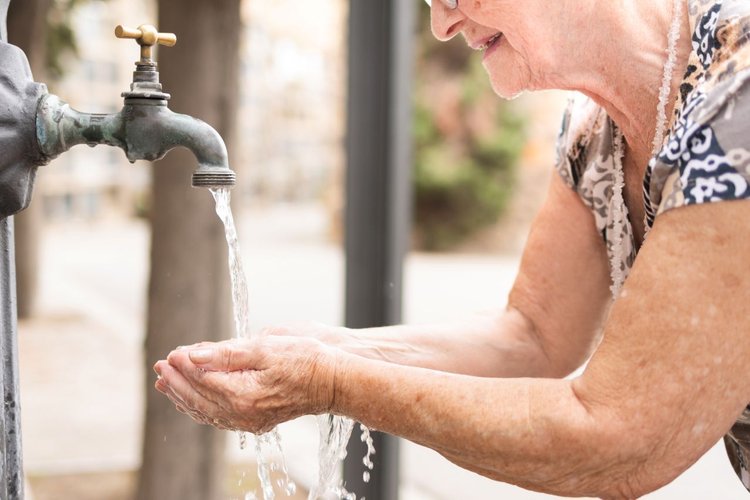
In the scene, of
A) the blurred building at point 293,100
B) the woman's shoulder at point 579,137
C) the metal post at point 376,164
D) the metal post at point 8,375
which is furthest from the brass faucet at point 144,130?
the blurred building at point 293,100

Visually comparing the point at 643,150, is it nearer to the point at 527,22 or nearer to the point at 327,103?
the point at 527,22

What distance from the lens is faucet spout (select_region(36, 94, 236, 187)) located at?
1.33 metres

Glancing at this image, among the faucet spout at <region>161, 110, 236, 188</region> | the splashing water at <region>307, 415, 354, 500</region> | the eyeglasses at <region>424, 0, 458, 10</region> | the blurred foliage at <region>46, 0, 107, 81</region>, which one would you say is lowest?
the splashing water at <region>307, 415, 354, 500</region>

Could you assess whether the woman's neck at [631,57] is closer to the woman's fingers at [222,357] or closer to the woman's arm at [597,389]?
the woman's arm at [597,389]

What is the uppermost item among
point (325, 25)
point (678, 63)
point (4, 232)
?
point (325, 25)

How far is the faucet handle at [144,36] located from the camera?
4.35ft

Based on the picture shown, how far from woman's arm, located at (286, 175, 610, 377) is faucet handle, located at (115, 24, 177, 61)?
61 cm

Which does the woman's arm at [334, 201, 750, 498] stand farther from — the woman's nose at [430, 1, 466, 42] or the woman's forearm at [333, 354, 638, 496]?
the woman's nose at [430, 1, 466, 42]

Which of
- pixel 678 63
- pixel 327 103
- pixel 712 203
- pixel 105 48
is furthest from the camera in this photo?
pixel 327 103

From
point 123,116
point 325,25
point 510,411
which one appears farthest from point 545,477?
point 325,25

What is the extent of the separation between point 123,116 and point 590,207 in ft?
2.83

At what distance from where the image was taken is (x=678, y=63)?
1.41 metres

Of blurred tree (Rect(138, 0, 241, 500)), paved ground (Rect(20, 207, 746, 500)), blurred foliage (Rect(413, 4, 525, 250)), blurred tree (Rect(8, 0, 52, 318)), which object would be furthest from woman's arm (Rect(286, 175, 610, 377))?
blurred foliage (Rect(413, 4, 525, 250))

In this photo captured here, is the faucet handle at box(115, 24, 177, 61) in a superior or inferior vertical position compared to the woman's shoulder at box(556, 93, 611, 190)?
superior
